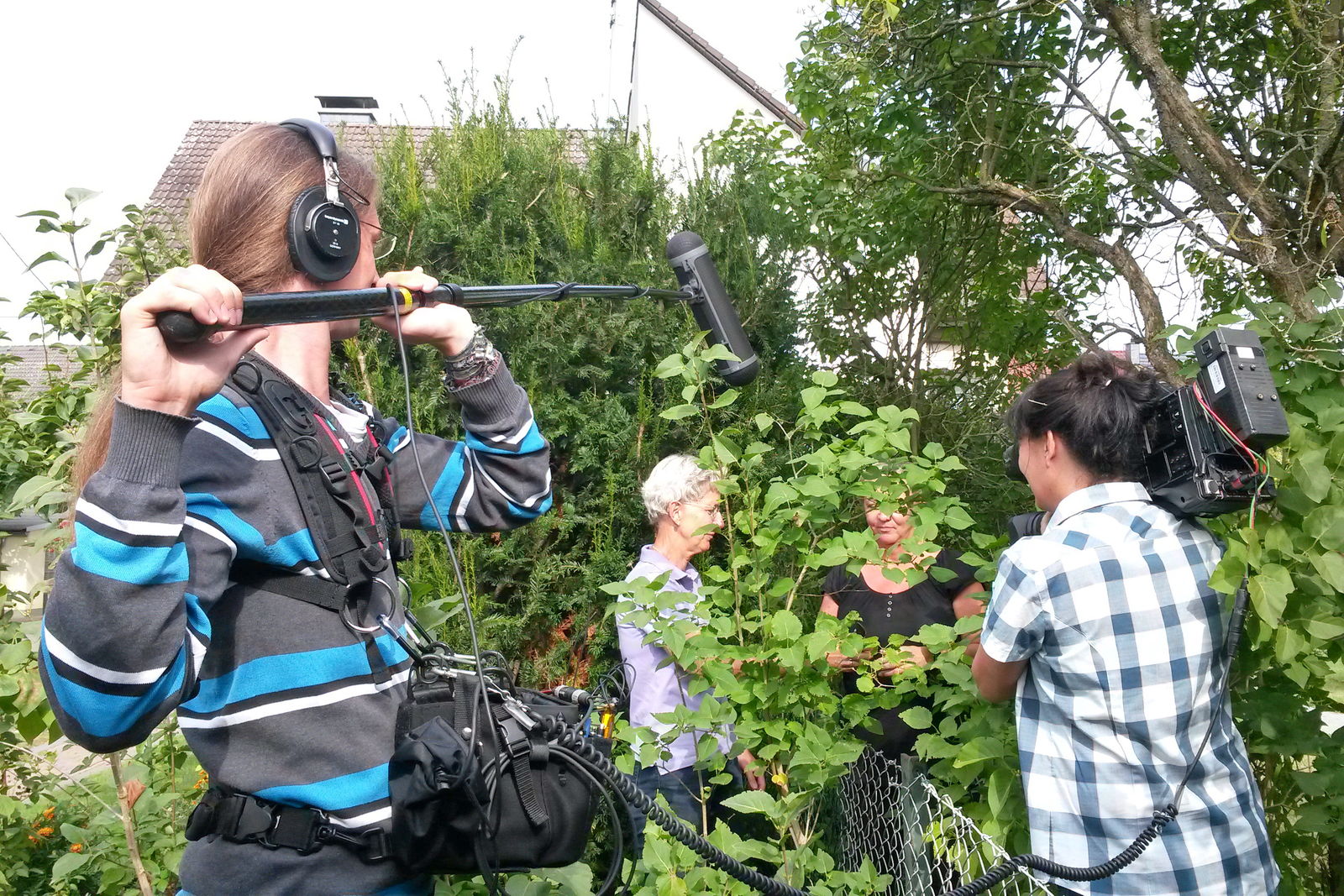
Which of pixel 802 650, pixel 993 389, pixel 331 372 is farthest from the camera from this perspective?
pixel 993 389

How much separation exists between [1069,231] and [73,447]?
3881mm

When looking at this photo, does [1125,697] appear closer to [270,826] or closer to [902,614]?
[902,614]

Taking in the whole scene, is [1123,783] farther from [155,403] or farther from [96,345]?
[96,345]

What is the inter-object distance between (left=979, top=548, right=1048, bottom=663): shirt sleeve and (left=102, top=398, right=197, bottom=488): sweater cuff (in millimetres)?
1611

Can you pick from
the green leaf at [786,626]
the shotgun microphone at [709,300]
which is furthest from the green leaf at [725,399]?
the green leaf at [786,626]

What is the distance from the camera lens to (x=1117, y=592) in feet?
6.24

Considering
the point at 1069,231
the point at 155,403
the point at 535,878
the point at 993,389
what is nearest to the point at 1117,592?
the point at 535,878

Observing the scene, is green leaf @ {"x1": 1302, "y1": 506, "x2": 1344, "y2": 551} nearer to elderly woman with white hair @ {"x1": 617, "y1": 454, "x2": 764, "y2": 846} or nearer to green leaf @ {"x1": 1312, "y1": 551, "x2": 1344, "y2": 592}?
green leaf @ {"x1": 1312, "y1": 551, "x2": 1344, "y2": 592}

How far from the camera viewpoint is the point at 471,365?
67.1 inches

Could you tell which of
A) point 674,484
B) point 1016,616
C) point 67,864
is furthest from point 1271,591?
point 67,864

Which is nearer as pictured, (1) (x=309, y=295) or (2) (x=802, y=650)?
(1) (x=309, y=295)

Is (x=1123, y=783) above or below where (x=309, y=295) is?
below

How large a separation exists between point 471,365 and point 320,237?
36cm

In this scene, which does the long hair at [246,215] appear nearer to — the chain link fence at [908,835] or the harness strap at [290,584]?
the harness strap at [290,584]
